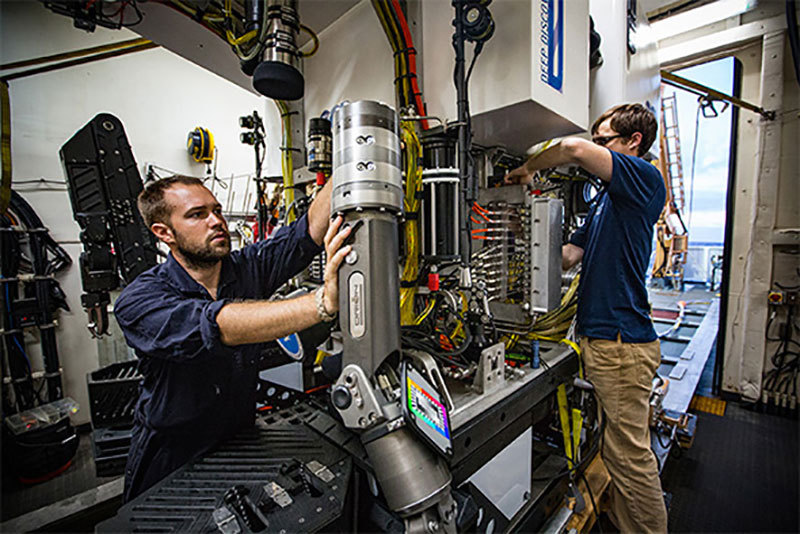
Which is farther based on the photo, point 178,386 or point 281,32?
point 281,32

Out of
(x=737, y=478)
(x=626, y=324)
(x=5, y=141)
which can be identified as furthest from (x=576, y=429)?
(x=5, y=141)

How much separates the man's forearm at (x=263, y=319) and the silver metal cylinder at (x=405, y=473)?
13.2 inches

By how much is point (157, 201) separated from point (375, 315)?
0.97 meters

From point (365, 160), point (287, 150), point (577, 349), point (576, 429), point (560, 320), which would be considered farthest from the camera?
point (287, 150)

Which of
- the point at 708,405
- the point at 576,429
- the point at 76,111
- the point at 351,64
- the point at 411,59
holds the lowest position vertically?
the point at 708,405

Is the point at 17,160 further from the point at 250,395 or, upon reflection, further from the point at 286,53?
the point at 250,395

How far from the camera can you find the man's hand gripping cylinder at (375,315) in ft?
2.55

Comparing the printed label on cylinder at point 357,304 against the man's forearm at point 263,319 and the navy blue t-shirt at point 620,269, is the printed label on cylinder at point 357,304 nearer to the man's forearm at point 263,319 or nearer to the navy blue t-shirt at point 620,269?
the man's forearm at point 263,319

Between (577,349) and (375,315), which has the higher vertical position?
(375,315)

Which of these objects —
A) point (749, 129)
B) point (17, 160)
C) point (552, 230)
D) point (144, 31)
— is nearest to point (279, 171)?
point (144, 31)

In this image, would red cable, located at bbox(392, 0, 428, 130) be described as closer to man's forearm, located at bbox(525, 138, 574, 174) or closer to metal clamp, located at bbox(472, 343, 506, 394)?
man's forearm, located at bbox(525, 138, 574, 174)

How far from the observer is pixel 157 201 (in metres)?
1.23

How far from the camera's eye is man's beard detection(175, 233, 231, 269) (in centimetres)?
119

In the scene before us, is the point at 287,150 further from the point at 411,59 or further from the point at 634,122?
the point at 634,122
